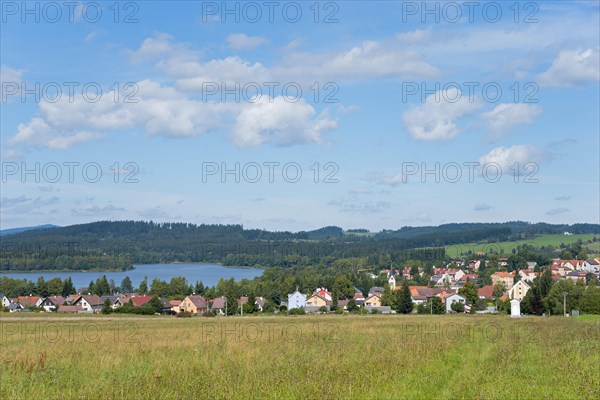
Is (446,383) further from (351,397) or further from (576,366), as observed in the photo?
(576,366)

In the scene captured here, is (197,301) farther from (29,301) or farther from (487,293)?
(487,293)

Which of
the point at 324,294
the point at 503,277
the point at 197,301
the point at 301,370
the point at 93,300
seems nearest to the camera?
the point at 301,370

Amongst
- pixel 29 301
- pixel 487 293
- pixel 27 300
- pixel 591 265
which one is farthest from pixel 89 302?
pixel 591 265

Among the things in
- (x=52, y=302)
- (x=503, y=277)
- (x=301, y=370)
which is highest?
(x=301, y=370)

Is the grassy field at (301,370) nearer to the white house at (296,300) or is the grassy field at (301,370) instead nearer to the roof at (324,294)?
the white house at (296,300)

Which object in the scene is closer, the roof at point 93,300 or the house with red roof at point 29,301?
the roof at point 93,300

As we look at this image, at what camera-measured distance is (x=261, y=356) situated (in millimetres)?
16750

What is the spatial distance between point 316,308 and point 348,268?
310ft

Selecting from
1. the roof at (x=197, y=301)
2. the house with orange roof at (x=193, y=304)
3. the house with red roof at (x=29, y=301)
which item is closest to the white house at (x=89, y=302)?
the house with red roof at (x=29, y=301)

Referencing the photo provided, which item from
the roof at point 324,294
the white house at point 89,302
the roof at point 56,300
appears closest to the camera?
the white house at point 89,302

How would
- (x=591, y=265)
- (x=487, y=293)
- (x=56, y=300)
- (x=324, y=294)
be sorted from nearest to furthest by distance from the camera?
(x=56, y=300) < (x=324, y=294) < (x=487, y=293) < (x=591, y=265)

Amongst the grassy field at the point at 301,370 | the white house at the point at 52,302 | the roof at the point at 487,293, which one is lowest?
the roof at the point at 487,293

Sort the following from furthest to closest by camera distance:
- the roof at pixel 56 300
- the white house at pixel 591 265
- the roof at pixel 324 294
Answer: the white house at pixel 591 265, the roof at pixel 324 294, the roof at pixel 56 300

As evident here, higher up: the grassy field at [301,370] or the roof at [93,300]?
the grassy field at [301,370]
